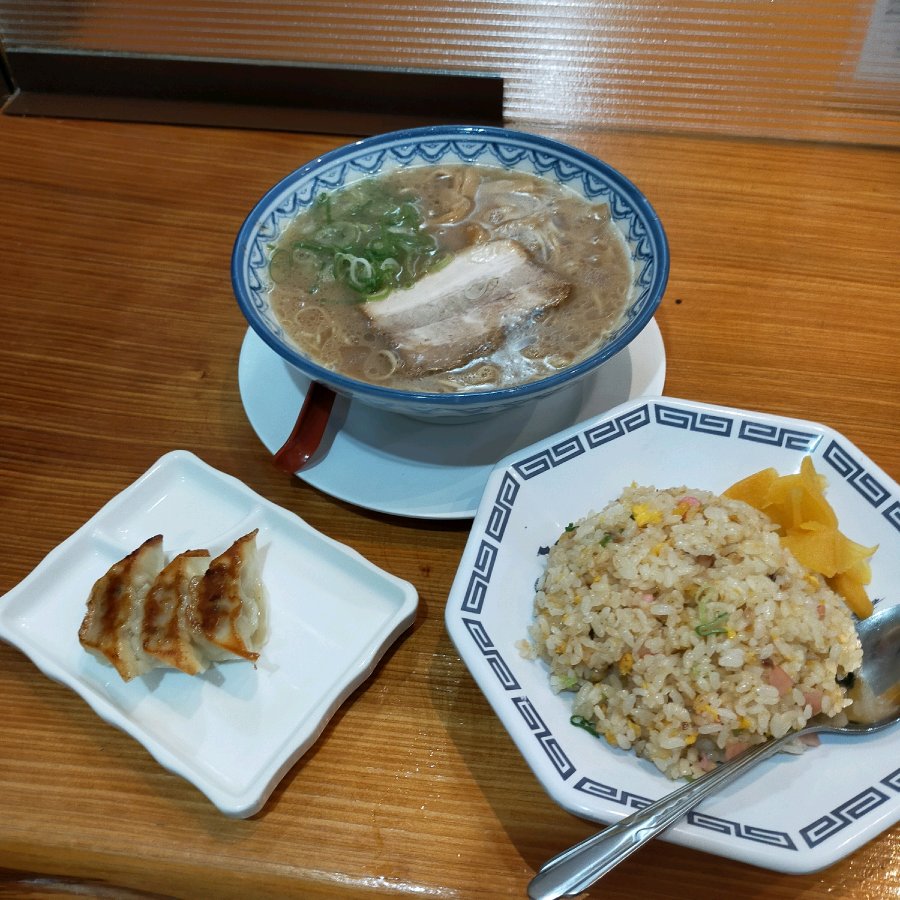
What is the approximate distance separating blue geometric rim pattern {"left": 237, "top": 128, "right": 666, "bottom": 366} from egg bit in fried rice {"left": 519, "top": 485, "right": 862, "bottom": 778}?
1.42ft

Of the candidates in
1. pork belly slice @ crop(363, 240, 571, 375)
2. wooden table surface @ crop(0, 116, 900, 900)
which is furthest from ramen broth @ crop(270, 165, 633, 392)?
wooden table surface @ crop(0, 116, 900, 900)

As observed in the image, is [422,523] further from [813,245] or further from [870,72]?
[870,72]

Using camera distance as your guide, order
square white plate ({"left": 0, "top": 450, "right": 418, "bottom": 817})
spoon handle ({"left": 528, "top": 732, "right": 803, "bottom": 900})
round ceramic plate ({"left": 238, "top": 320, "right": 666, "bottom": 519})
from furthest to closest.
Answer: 1. round ceramic plate ({"left": 238, "top": 320, "right": 666, "bottom": 519})
2. square white plate ({"left": 0, "top": 450, "right": 418, "bottom": 817})
3. spoon handle ({"left": 528, "top": 732, "right": 803, "bottom": 900})

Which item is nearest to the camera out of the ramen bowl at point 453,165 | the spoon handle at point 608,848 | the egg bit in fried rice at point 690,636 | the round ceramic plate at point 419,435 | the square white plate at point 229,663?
the spoon handle at point 608,848

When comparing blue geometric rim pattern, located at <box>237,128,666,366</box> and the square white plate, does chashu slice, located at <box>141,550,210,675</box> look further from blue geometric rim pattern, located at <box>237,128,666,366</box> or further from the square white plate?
blue geometric rim pattern, located at <box>237,128,666,366</box>

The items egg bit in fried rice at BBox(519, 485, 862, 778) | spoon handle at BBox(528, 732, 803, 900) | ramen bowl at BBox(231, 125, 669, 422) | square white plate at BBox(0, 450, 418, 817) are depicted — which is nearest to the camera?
spoon handle at BBox(528, 732, 803, 900)

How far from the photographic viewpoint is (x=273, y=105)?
2676 millimetres

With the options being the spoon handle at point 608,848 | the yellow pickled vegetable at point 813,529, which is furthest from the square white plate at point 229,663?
the yellow pickled vegetable at point 813,529

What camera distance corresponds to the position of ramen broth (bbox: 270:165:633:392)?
163 cm

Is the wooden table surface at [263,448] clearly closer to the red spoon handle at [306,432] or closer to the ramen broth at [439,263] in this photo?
the red spoon handle at [306,432]

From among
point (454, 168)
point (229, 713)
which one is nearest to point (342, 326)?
point (454, 168)

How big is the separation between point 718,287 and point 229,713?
1.58 meters

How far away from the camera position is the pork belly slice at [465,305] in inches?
65.2

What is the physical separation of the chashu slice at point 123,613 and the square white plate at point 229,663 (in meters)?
0.06
